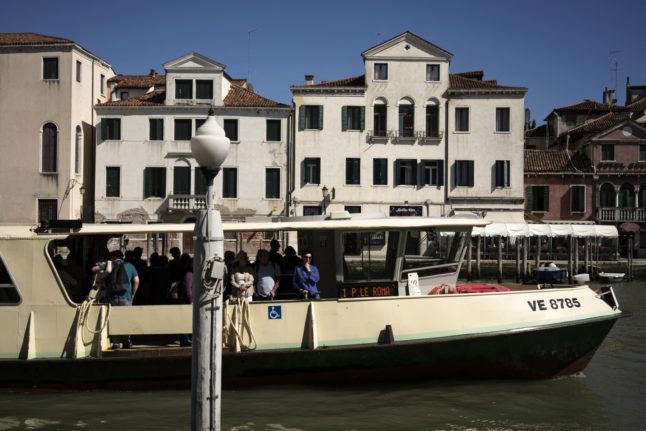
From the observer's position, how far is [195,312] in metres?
5.88

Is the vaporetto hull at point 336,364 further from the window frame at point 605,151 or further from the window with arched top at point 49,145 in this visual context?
the window frame at point 605,151

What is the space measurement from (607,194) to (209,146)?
124ft

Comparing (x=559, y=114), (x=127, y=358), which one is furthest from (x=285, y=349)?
(x=559, y=114)

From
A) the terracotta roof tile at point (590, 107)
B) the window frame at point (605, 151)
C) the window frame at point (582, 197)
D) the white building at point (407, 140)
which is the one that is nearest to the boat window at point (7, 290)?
the white building at point (407, 140)

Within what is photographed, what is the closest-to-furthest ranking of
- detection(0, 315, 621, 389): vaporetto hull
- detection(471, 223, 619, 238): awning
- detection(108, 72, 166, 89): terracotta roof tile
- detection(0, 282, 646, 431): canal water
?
detection(0, 282, 646, 431): canal water, detection(0, 315, 621, 389): vaporetto hull, detection(471, 223, 619, 238): awning, detection(108, 72, 166, 89): terracotta roof tile

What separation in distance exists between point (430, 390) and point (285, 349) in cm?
220

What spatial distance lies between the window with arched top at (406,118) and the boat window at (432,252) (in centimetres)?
2519

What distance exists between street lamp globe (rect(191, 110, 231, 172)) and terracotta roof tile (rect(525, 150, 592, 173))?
3575cm

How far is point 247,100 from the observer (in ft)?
114

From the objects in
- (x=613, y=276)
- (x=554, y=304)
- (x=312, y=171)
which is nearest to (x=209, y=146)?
(x=554, y=304)

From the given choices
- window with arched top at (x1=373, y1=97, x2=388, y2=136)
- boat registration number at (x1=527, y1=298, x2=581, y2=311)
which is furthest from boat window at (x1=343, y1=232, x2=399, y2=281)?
window with arched top at (x1=373, y1=97, x2=388, y2=136)

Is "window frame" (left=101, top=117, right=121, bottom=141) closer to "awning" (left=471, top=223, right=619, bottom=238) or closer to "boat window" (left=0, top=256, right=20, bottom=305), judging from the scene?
"awning" (left=471, top=223, right=619, bottom=238)

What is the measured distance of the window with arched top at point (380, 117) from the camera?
1380 inches

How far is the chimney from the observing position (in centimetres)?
5038
